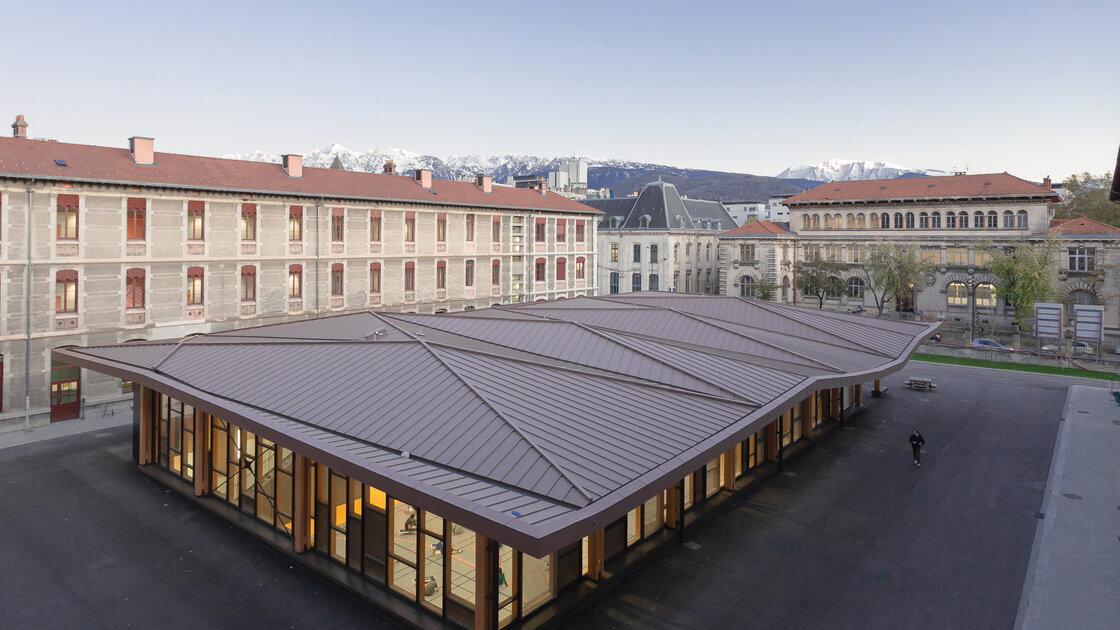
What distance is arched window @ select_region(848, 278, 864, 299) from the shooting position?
7262 centimetres

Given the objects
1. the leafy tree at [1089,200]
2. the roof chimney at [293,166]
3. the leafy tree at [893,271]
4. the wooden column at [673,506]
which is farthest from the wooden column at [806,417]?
the leafy tree at [1089,200]

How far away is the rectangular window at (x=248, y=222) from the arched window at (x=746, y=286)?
59.1 metres

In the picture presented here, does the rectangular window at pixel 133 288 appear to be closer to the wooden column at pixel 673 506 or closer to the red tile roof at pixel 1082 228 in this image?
the wooden column at pixel 673 506

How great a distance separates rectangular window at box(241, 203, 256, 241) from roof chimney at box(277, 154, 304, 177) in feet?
15.0

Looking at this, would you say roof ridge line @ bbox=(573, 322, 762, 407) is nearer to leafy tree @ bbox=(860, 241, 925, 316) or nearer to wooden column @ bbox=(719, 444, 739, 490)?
wooden column @ bbox=(719, 444, 739, 490)

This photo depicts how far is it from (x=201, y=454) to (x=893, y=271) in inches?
2537

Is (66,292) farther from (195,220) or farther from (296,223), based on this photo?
(296,223)

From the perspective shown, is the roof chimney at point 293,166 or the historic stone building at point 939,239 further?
the historic stone building at point 939,239

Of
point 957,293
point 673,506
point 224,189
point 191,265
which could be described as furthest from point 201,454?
point 957,293

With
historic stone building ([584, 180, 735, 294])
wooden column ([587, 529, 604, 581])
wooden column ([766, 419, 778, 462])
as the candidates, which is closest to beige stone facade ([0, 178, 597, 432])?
wooden column ([766, 419, 778, 462])

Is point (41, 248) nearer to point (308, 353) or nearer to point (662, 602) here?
point (308, 353)

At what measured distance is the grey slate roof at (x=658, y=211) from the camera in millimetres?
82312

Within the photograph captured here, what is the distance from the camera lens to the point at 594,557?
16.4m

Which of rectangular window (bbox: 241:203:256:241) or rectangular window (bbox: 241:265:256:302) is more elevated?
rectangular window (bbox: 241:203:256:241)
